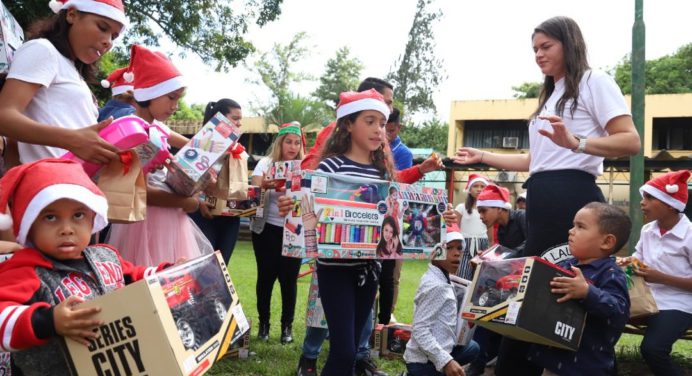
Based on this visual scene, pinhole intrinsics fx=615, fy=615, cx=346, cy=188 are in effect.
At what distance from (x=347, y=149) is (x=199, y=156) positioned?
3.17 feet

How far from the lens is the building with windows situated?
24.7 meters

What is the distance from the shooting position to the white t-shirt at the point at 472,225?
7.93m

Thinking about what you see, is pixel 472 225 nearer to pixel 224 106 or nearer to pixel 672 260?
pixel 672 260

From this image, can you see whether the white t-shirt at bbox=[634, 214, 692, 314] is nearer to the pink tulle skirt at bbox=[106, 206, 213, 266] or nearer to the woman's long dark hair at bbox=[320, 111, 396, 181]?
the woman's long dark hair at bbox=[320, 111, 396, 181]

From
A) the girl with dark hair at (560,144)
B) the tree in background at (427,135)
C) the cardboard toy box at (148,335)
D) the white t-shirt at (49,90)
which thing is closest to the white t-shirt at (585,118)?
the girl with dark hair at (560,144)

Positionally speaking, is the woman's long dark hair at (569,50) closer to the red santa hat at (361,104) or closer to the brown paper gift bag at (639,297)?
the red santa hat at (361,104)

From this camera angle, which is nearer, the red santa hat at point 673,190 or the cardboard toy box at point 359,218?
the cardboard toy box at point 359,218

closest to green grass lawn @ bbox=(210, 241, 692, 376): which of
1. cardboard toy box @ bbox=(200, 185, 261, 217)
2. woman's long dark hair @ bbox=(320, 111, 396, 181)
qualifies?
cardboard toy box @ bbox=(200, 185, 261, 217)

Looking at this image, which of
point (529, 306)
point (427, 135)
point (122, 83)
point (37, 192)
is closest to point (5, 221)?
point (37, 192)

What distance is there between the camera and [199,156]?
3271mm

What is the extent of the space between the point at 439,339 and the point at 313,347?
0.91 m

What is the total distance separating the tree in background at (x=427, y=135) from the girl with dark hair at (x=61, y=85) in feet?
101

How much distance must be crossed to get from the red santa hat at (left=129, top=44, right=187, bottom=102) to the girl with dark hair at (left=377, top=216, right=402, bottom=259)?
1.39 m

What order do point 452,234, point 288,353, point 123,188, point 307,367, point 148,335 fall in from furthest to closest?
point 288,353 < point 307,367 < point 452,234 < point 123,188 < point 148,335
